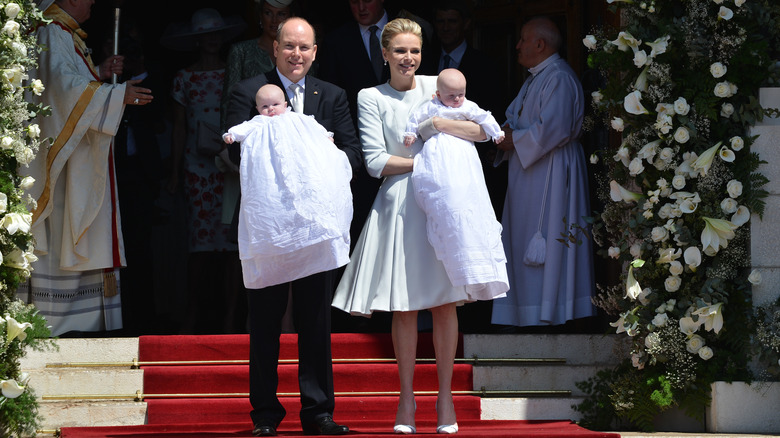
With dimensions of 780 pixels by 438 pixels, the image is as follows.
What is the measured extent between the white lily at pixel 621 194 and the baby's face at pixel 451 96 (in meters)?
1.09

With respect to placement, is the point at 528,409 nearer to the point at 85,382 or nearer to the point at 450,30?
the point at 85,382

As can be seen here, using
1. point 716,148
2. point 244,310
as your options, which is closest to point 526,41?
point 716,148

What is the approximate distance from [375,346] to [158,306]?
3.55 meters

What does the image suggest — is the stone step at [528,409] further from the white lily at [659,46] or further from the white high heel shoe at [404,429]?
the white lily at [659,46]

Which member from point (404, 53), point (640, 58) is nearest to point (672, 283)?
point (640, 58)

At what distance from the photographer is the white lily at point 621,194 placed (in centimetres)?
748

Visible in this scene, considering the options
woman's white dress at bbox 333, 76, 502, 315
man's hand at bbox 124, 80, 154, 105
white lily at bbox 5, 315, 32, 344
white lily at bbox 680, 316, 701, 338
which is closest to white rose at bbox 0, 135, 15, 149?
white lily at bbox 5, 315, 32, 344

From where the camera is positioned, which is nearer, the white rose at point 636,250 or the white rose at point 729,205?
the white rose at point 729,205

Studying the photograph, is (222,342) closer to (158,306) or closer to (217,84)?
(217,84)

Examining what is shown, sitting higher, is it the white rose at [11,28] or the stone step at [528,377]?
the white rose at [11,28]

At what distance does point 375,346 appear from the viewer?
795cm

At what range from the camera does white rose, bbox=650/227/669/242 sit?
7.26 metres

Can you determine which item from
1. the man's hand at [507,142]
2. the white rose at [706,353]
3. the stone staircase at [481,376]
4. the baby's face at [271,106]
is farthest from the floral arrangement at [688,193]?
the baby's face at [271,106]

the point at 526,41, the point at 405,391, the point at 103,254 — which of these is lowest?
the point at 405,391
